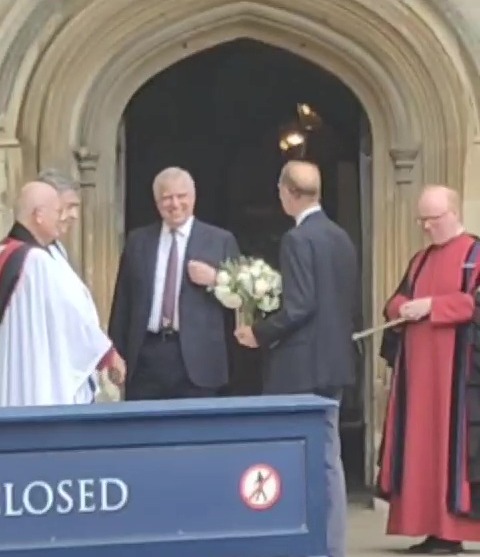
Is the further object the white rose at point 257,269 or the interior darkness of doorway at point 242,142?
the interior darkness of doorway at point 242,142

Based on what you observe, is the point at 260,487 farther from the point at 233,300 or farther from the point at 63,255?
the point at 233,300

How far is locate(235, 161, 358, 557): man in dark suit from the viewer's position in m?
7.95

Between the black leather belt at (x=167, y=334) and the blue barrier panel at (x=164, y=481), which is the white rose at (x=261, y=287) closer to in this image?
the black leather belt at (x=167, y=334)

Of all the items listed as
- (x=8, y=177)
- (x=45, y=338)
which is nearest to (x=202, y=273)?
(x=45, y=338)

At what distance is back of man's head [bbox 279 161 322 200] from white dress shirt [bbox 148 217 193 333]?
526 millimetres

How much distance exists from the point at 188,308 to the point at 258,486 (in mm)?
2718

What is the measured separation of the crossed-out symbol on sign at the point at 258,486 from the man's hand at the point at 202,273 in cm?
265

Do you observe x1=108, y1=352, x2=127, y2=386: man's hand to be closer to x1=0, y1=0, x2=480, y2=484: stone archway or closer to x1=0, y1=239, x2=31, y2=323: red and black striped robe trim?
x1=0, y1=239, x2=31, y2=323: red and black striped robe trim

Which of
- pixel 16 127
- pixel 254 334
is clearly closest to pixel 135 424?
pixel 254 334

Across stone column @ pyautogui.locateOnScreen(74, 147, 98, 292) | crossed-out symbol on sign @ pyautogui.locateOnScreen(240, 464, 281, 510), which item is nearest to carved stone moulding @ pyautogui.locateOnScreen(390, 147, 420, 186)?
stone column @ pyautogui.locateOnScreen(74, 147, 98, 292)

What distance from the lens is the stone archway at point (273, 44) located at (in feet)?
30.6

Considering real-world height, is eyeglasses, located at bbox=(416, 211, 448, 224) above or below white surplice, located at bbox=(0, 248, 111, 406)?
above

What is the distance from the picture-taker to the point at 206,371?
820 centimetres

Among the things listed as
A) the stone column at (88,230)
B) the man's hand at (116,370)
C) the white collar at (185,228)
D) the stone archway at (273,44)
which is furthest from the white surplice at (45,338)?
the stone column at (88,230)
